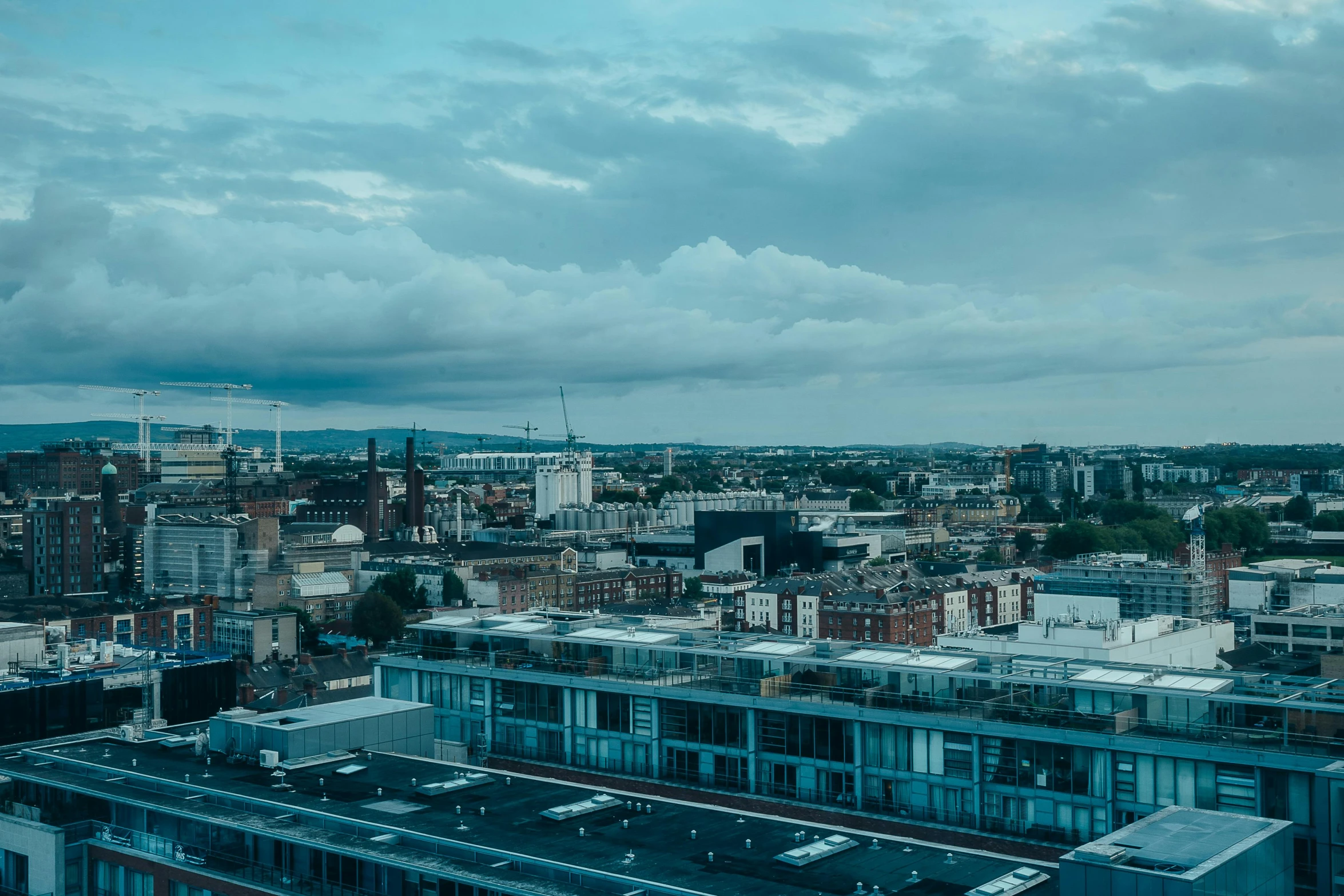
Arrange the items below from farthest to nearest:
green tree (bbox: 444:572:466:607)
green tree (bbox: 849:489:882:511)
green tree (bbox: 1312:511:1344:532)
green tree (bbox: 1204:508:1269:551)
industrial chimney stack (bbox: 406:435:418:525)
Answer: green tree (bbox: 849:489:882:511) → green tree (bbox: 1312:511:1344:532) → industrial chimney stack (bbox: 406:435:418:525) → green tree (bbox: 1204:508:1269:551) → green tree (bbox: 444:572:466:607)

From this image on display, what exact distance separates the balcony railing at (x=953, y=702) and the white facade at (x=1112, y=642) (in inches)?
597

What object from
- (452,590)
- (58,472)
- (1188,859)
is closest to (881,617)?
(452,590)

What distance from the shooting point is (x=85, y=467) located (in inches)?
6609

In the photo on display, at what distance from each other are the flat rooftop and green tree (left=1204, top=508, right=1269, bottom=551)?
114153mm

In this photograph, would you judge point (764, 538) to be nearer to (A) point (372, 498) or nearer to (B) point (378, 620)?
(B) point (378, 620)

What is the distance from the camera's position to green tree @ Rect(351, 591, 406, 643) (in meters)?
76.9

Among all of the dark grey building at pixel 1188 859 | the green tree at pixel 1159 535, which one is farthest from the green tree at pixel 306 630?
the green tree at pixel 1159 535

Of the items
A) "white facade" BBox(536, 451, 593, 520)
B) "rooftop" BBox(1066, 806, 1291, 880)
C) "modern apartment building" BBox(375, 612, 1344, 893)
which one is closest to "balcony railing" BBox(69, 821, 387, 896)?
"modern apartment building" BBox(375, 612, 1344, 893)

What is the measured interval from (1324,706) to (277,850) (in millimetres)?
16176

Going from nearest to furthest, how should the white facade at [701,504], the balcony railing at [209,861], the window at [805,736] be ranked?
the balcony railing at [209,861] → the window at [805,736] → the white facade at [701,504]

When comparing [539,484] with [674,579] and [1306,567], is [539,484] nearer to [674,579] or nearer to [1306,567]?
[674,579]

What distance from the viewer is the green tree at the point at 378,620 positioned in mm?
76938

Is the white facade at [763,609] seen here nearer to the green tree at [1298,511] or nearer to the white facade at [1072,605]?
the white facade at [1072,605]

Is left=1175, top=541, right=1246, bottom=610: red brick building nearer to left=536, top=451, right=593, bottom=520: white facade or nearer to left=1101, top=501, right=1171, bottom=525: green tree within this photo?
left=1101, top=501, right=1171, bottom=525: green tree
